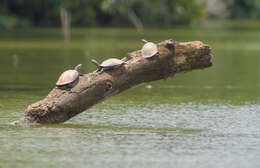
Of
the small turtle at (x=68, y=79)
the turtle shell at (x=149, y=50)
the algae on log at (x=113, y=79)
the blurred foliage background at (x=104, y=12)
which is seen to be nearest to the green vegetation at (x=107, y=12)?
the blurred foliage background at (x=104, y=12)

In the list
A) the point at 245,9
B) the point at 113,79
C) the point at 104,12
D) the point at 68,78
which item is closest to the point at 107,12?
the point at 104,12

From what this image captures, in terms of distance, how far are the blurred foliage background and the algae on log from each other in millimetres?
40219

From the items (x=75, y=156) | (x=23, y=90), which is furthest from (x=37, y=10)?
(x=75, y=156)

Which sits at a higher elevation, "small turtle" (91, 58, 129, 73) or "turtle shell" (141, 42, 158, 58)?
"turtle shell" (141, 42, 158, 58)

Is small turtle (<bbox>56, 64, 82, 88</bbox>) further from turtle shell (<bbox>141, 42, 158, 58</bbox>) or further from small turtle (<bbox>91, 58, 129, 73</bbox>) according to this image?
turtle shell (<bbox>141, 42, 158, 58</bbox>)

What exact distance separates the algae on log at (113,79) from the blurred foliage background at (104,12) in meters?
40.2

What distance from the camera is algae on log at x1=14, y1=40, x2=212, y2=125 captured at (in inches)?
404

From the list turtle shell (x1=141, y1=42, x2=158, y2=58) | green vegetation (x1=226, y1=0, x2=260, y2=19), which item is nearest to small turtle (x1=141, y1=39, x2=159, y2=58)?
turtle shell (x1=141, y1=42, x2=158, y2=58)

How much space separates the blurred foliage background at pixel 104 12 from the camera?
5350cm

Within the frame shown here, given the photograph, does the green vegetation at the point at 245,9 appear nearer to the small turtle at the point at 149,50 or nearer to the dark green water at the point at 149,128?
the dark green water at the point at 149,128

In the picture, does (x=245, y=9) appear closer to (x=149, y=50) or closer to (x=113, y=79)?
(x=149, y=50)

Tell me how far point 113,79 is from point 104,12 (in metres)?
50.4

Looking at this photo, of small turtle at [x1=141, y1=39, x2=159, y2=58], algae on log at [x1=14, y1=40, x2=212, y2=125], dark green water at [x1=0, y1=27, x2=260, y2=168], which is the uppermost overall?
small turtle at [x1=141, y1=39, x2=159, y2=58]

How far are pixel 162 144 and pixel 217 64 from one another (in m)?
14.8
